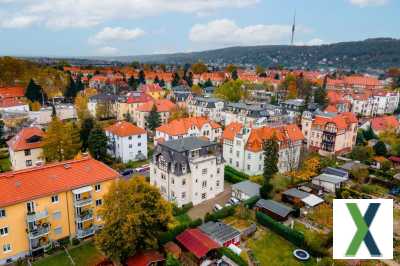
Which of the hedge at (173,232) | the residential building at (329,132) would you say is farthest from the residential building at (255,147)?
the hedge at (173,232)

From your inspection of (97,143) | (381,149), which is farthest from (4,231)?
(381,149)

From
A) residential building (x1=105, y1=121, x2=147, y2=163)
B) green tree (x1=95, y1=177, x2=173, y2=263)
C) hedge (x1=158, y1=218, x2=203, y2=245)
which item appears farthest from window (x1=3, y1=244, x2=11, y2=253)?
residential building (x1=105, y1=121, x2=147, y2=163)

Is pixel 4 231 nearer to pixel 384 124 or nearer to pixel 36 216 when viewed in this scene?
pixel 36 216

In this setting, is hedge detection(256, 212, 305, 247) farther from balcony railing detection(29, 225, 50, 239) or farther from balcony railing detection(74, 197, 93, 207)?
balcony railing detection(29, 225, 50, 239)

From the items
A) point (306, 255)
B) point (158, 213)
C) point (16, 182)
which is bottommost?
point (306, 255)

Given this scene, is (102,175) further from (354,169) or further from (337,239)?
(354,169)

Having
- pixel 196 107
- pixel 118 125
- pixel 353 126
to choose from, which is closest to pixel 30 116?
pixel 118 125

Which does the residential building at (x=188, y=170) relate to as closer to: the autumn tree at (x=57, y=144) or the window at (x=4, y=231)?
→ the autumn tree at (x=57, y=144)
